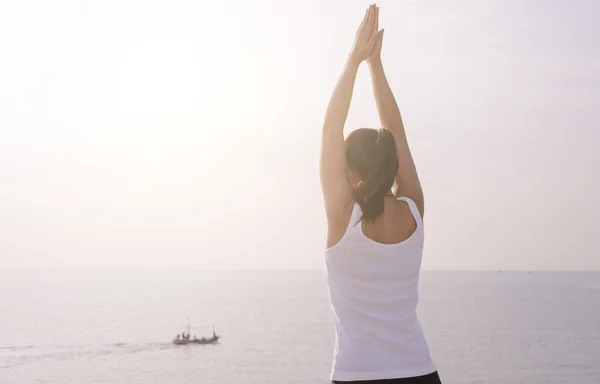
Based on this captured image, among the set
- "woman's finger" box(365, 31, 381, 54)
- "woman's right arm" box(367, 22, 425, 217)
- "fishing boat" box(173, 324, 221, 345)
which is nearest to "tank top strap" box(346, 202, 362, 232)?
"woman's right arm" box(367, 22, 425, 217)

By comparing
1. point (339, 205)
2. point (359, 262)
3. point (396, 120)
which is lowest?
point (359, 262)

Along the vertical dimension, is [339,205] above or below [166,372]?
above

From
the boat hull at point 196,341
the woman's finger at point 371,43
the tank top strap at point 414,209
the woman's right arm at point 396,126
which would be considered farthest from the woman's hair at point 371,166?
the boat hull at point 196,341

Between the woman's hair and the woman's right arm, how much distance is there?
26cm

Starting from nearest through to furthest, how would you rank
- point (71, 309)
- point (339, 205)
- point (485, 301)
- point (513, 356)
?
1. point (339, 205)
2. point (513, 356)
3. point (71, 309)
4. point (485, 301)

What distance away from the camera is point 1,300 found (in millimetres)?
160875

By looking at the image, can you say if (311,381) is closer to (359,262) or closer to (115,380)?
(115,380)

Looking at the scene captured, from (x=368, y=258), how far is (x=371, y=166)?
0.27 metres

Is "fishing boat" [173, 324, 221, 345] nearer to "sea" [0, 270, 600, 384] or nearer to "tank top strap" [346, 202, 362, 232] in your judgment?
"sea" [0, 270, 600, 384]

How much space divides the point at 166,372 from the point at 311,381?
47.0ft

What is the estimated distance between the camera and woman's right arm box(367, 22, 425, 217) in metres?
2.70


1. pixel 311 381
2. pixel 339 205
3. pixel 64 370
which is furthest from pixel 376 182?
pixel 64 370

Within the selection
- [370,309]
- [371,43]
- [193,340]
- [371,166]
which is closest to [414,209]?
[371,166]

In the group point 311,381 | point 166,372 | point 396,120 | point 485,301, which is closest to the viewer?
point 396,120
